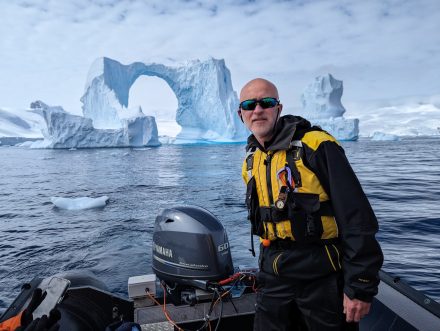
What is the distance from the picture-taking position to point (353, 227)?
4.75ft

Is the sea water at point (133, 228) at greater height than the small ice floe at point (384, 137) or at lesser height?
lesser

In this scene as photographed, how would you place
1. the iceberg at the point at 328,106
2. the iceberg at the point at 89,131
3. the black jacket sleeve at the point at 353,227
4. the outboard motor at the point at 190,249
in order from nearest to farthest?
the black jacket sleeve at the point at 353,227, the outboard motor at the point at 190,249, the iceberg at the point at 89,131, the iceberg at the point at 328,106

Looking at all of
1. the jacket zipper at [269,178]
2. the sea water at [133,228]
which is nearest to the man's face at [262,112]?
the jacket zipper at [269,178]

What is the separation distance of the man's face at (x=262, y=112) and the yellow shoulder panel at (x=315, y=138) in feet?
0.78

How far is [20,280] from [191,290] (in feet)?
11.9

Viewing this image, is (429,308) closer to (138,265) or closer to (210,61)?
(138,265)

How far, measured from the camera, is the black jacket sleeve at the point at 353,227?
1.43 m

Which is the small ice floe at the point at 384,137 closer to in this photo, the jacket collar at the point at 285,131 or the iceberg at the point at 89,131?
the iceberg at the point at 89,131

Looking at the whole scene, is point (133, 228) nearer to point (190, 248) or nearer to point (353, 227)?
point (190, 248)

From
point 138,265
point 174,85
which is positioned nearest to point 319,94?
point 174,85

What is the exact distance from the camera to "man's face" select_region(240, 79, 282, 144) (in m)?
1.80

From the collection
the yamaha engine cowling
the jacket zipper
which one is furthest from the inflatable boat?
the jacket zipper

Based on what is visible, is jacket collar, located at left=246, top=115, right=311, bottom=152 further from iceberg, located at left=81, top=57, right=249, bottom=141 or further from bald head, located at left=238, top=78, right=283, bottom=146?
iceberg, located at left=81, top=57, right=249, bottom=141

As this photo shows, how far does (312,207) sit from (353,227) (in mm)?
209
